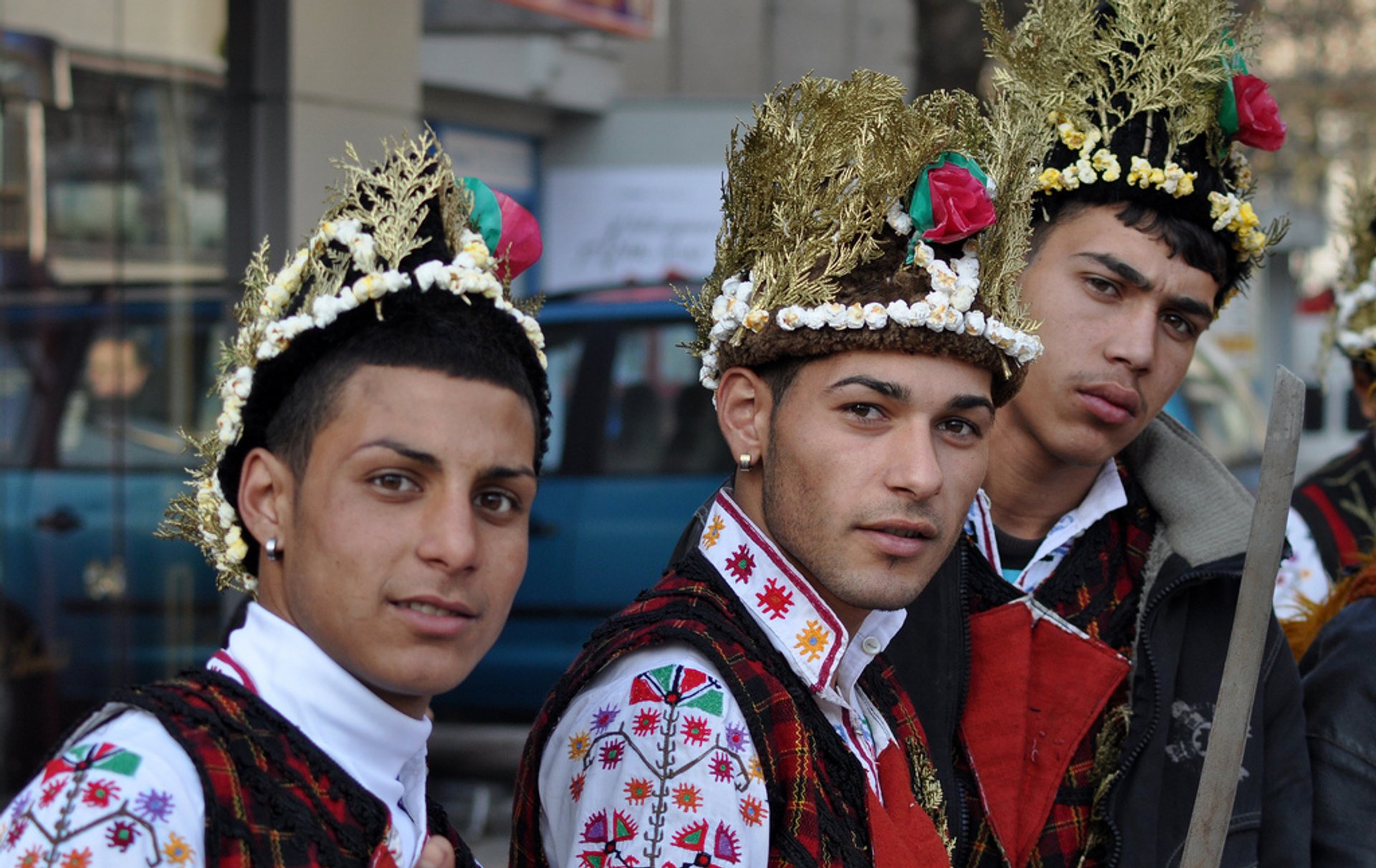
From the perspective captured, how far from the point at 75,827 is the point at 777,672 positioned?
0.84 m

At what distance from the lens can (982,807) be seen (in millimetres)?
2338

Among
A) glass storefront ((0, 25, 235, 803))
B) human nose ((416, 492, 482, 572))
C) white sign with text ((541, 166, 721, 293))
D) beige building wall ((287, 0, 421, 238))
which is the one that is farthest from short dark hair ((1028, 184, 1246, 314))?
white sign with text ((541, 166, 721, 293))

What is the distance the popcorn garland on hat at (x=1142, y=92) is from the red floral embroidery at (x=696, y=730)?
1.24 metres

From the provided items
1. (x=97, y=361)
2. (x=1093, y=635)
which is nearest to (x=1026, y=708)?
(x=1093, y=635)

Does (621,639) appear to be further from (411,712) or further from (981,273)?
(981,273)

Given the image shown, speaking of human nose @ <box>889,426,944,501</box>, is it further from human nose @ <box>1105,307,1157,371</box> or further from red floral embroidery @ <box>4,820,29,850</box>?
red floral embroidery @ <box>4,820,29,850</box>

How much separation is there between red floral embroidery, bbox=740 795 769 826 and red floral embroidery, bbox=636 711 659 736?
0.42 feet

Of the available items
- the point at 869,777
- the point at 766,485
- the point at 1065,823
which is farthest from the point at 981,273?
the point at 1065,823

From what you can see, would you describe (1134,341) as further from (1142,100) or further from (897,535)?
(897,535)

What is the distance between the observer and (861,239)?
6.67 feet

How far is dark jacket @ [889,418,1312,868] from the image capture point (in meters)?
2.38

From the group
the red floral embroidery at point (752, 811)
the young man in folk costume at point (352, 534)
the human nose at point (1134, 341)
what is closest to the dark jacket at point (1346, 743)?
the human nose at point (1134, 341)

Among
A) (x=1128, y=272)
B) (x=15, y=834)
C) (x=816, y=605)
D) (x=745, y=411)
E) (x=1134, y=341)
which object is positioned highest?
(x=1128, y=272)

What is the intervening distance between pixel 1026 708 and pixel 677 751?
87cm
